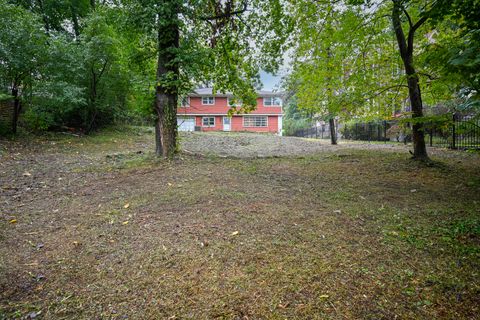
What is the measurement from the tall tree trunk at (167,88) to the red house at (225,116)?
22.7 m

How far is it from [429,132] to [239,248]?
41.6 ft

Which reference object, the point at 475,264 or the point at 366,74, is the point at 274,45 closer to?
the point at 366,74

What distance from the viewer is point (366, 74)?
315 inches

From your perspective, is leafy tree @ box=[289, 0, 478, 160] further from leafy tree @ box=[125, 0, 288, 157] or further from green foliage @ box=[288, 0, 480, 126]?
leafy tree @ box=[125, 0, 288, 157]

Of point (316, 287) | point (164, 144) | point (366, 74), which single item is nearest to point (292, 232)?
point (316, 287)

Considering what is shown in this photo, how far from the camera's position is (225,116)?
30094 millimetres

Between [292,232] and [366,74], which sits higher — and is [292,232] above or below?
below

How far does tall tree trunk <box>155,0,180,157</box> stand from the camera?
6382mm

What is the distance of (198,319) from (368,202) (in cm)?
328

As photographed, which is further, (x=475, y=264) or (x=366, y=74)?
(x=366, y=74)

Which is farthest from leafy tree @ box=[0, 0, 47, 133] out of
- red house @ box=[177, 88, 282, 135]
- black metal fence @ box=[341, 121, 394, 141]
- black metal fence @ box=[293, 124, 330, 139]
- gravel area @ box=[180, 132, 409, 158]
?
black metal fence @ box=[293, 124, 330, 139]

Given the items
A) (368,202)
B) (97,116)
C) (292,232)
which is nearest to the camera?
(292,232)

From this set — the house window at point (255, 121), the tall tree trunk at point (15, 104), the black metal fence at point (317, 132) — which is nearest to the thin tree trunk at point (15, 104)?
the tall tree trunk at point (15, 104)

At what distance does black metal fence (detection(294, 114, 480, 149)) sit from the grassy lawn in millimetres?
1157
